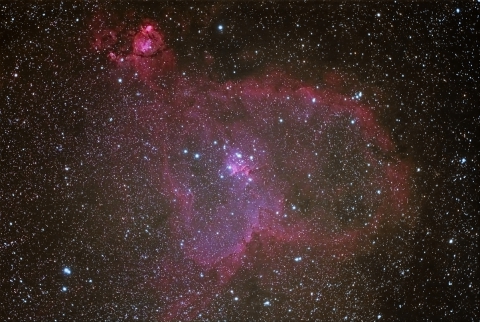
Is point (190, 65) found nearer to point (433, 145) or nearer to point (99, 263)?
point (99, 263)

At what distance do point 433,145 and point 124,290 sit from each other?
0.75m

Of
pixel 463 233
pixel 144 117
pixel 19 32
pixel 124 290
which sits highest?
pixel 19 32

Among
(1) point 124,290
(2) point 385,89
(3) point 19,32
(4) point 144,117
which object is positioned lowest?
(1) point 124,290

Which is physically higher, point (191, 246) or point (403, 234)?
point (191, 246)

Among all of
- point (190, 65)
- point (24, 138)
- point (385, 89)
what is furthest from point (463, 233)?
point (24, 138)

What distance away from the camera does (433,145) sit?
731 millimetres

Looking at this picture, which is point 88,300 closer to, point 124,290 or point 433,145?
point 124,290

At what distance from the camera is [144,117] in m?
0.68

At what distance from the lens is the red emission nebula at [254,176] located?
0.68 metres

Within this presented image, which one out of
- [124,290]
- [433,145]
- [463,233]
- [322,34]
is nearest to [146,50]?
[322,34]

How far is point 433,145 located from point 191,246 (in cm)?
58

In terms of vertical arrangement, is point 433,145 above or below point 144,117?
below

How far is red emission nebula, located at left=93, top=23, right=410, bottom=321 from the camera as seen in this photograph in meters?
0.68

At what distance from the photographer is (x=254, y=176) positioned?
27.2 inches
